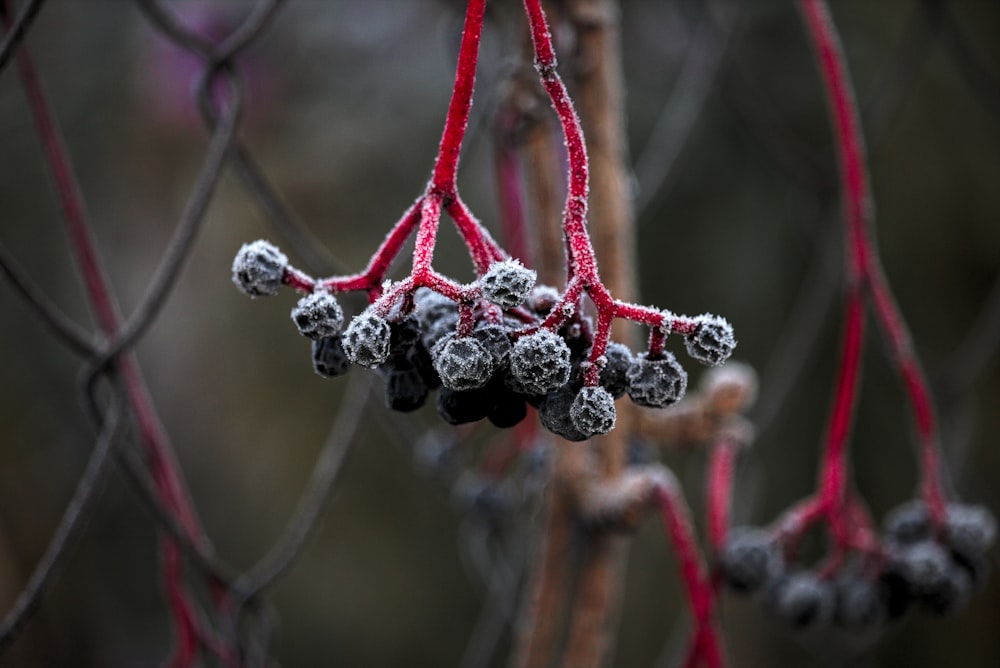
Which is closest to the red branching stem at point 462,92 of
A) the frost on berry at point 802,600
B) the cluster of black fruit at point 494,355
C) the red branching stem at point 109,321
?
the cluster of black fruit at point 494,355

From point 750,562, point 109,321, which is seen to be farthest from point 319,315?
point 750,562

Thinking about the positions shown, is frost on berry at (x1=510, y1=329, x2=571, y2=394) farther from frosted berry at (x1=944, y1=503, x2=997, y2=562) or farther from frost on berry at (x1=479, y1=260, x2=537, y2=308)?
frosted berry at (x1=944, y1=503, x2=997, y2=562)

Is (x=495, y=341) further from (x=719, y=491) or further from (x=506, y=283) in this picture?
(x=719, y=491)

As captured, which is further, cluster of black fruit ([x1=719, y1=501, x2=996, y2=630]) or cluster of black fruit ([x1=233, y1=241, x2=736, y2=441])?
cluster of black fruit ([x1=719, y1=501, x2=996, y2=630])

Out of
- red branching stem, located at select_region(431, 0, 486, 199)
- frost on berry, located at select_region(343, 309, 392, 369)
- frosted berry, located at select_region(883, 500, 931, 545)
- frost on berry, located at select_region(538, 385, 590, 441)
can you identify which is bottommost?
frosted berry, located at select_region(883, 500, 931, 545)

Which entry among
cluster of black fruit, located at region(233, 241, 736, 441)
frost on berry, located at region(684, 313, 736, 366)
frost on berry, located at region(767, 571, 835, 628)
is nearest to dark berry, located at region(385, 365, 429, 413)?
cluster of black fruit, located at region(233, 241, 736, 441)

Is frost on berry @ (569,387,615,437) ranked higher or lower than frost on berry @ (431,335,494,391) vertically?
lower
